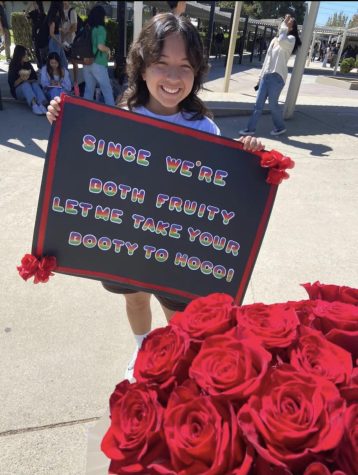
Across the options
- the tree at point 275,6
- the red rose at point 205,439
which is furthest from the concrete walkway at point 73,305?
the tree at point 275,6

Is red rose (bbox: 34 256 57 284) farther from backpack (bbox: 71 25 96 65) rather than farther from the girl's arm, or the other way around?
the girl's arm

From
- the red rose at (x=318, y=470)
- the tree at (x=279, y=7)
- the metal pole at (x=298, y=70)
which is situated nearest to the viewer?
the tree at (x=279, y=7)

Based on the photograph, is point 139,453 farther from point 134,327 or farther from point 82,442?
point 134,327

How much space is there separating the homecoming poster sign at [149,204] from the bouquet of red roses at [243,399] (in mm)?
670

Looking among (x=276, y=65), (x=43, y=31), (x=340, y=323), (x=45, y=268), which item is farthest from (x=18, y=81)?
(x=340, y=323)

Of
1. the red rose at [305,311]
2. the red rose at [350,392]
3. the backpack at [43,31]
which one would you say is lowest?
the red rose at [350,392]

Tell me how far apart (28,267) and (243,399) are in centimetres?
100

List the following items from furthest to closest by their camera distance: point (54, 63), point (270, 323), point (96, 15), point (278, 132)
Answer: point (54, 63) < point (278, 132) < point (270, 323) < point (96, 15)

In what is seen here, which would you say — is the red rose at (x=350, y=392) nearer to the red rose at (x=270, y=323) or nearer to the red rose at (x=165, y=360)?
the red rose at (x=270, y=323)

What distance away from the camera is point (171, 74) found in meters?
1.44

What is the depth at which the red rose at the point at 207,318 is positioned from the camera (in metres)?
0.87

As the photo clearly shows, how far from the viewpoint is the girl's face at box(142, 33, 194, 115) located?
140 cm

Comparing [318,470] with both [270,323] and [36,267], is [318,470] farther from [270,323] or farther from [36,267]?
[36,267]

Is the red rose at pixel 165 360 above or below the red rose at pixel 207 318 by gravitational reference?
below
